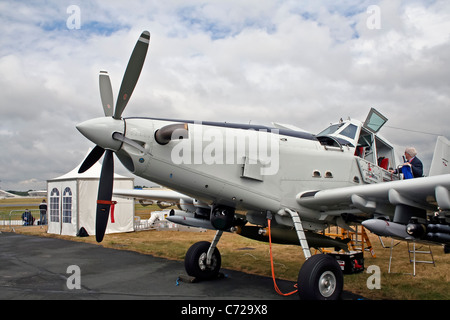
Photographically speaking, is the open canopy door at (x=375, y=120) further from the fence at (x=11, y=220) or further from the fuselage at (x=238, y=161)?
the fence at (x=11, y=220)

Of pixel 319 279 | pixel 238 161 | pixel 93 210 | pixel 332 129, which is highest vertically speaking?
pixel 332 129

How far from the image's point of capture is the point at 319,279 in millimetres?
5730

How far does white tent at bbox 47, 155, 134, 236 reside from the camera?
17766mm

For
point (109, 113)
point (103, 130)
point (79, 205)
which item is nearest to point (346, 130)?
point (109, 113)

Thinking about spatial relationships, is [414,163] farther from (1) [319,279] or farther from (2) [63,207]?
(2) [63,207]

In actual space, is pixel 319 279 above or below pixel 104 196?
below

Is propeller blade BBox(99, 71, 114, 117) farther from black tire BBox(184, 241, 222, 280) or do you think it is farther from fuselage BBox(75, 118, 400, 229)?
black tire BBox(184, 241, 222, 280)

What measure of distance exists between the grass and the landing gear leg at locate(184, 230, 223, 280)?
1313 millimetres

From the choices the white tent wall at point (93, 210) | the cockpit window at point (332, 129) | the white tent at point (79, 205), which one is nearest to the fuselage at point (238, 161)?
the cockpit window at point (332, 129)

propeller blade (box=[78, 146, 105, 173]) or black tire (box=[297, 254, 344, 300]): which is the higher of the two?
propeller blade (box=[78, 146, 105, 173])

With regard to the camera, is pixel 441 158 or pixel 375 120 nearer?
pixel 441 158

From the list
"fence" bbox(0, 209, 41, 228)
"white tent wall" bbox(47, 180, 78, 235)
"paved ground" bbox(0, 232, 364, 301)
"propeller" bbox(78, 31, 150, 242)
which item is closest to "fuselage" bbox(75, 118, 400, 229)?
"propeller" bbox(78, 31, 150, 242)

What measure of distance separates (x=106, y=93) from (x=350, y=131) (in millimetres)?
5299
